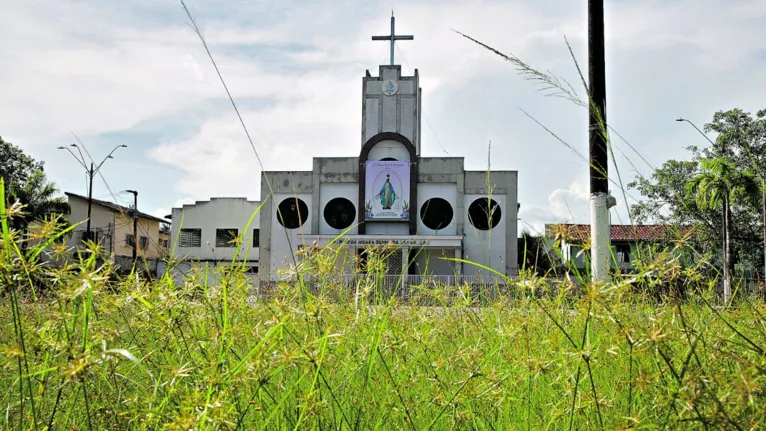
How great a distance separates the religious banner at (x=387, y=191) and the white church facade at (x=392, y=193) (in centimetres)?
4

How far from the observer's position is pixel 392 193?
25484mm

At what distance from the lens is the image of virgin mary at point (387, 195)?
25344mm

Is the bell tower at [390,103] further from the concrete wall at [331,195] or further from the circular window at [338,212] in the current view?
the circular window at [338,212]

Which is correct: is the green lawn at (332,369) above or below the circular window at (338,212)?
below

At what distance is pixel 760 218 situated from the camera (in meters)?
27.4

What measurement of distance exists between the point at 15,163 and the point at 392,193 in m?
20.9

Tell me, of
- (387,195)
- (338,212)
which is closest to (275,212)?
(338,212)

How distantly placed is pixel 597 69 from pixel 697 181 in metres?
14.2

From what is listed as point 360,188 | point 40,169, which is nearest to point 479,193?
point 360,188

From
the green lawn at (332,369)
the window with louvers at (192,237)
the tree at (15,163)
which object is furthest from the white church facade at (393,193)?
the green lawn at (332,369)

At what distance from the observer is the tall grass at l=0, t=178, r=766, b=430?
3.36ft

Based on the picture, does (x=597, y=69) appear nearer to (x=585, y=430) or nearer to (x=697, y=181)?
(x=585, y=430)

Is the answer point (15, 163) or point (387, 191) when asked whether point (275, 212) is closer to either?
point (387, 191)

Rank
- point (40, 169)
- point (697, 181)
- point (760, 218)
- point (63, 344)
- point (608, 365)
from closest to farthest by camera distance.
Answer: point (63, 344)
point (608, 365)
point (697, 181)
point (760, 218)
point (40, 169)
